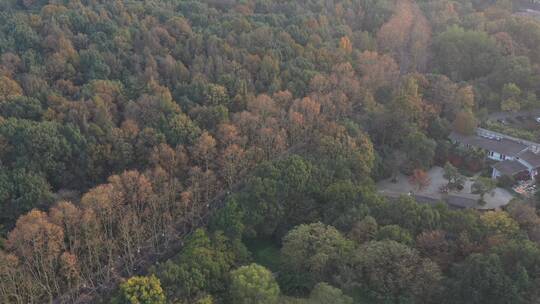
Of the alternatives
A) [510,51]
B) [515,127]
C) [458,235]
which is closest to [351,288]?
[458,235]

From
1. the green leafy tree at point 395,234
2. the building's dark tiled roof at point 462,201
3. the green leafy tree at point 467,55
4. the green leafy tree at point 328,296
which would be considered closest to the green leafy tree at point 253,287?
the green leafy tree at point 328,296

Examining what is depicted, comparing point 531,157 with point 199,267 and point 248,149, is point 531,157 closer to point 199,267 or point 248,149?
point 248,149

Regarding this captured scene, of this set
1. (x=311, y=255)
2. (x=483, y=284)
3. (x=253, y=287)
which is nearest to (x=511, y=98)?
(x=483, y=284)

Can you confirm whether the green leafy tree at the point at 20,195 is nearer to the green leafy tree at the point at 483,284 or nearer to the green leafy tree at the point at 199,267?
the green leafy tree at the point at 199,267

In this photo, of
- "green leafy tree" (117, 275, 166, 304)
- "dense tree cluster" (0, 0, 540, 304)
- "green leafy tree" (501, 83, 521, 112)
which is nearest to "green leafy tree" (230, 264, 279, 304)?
"dense tree cluster" (0, 0, 540, 304)

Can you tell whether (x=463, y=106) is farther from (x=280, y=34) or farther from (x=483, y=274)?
(x=483, y=274)

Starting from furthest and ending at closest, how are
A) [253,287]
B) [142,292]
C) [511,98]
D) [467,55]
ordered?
[467,55], [511,98], [253,287], [142,292]
